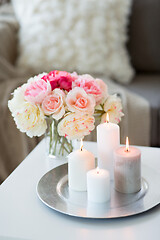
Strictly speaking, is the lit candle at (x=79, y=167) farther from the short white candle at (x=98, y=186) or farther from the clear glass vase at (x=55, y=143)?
the clear glass vase at (x=55, y=143)

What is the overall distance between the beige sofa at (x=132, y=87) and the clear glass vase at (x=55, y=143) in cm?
51

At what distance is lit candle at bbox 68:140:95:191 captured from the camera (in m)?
0.93

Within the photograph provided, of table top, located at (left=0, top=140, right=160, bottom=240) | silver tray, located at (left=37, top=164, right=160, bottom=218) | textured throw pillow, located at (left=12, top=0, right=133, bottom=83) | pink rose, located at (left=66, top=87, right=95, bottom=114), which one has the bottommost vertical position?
table top, located at (left=0, top=140, right=160, bottom=240)

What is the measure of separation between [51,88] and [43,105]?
58 millimetres

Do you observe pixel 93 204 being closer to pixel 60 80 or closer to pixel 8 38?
pixel 60 80

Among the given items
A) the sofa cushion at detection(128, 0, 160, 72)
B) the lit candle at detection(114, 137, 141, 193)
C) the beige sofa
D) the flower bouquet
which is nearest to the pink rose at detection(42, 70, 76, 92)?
the flower bouquet

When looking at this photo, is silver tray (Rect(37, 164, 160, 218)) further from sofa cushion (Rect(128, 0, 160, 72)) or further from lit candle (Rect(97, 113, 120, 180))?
sofa cushion (Rect(128, 0, 160, 72))

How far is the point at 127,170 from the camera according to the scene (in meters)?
0.90

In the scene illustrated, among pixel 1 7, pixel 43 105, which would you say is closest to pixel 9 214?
pixel 43 105

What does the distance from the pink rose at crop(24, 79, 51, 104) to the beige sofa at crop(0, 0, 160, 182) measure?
2.24 feet

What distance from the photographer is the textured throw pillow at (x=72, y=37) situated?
1.92 meters

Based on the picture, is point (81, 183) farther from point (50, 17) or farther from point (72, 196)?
point (50, 17)

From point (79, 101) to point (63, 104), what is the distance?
0.05 meters

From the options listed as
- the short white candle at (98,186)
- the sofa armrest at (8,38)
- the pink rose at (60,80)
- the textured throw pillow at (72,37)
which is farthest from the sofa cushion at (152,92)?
the short white candle at (98,186)
